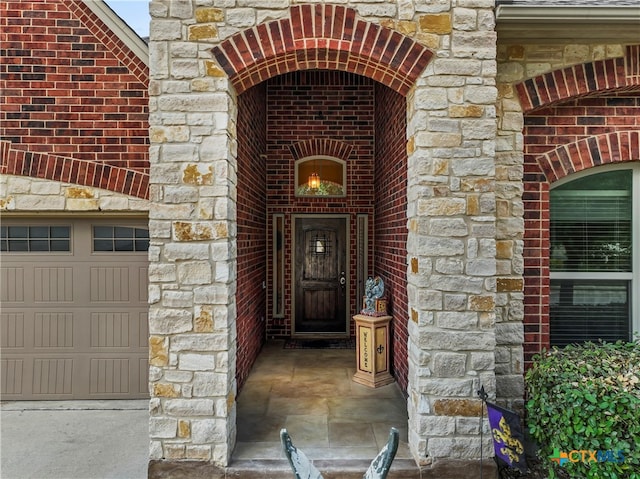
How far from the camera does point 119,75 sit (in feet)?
13.1

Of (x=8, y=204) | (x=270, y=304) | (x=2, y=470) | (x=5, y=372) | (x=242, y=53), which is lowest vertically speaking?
(x=2, y=470)

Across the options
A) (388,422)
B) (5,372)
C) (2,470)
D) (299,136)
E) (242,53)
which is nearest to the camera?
(242,53)

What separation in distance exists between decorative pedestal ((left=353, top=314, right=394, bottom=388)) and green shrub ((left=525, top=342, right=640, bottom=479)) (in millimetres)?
1712

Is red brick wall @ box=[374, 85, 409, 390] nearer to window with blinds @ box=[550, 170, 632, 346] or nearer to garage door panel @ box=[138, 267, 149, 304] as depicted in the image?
window with blinds @ box=[550, 170, 632, 346]

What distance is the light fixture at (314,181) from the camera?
636 cm

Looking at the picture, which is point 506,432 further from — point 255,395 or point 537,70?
point 537,70

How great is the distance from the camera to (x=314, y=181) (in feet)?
20.9

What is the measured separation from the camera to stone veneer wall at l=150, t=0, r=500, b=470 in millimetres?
2893

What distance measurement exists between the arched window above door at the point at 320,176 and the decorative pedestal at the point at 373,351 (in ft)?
8.00

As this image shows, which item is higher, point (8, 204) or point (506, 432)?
point (8, 204)

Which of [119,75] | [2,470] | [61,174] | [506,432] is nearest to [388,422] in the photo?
[506,432]

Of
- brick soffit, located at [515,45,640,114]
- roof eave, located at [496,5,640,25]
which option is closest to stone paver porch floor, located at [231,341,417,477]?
brick soffit, located at [515,45,640,114]

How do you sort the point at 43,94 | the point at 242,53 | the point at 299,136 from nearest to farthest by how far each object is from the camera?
the point at 242,53 < the point at 43,94 < the point at 299,136

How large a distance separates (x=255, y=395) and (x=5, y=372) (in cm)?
273
